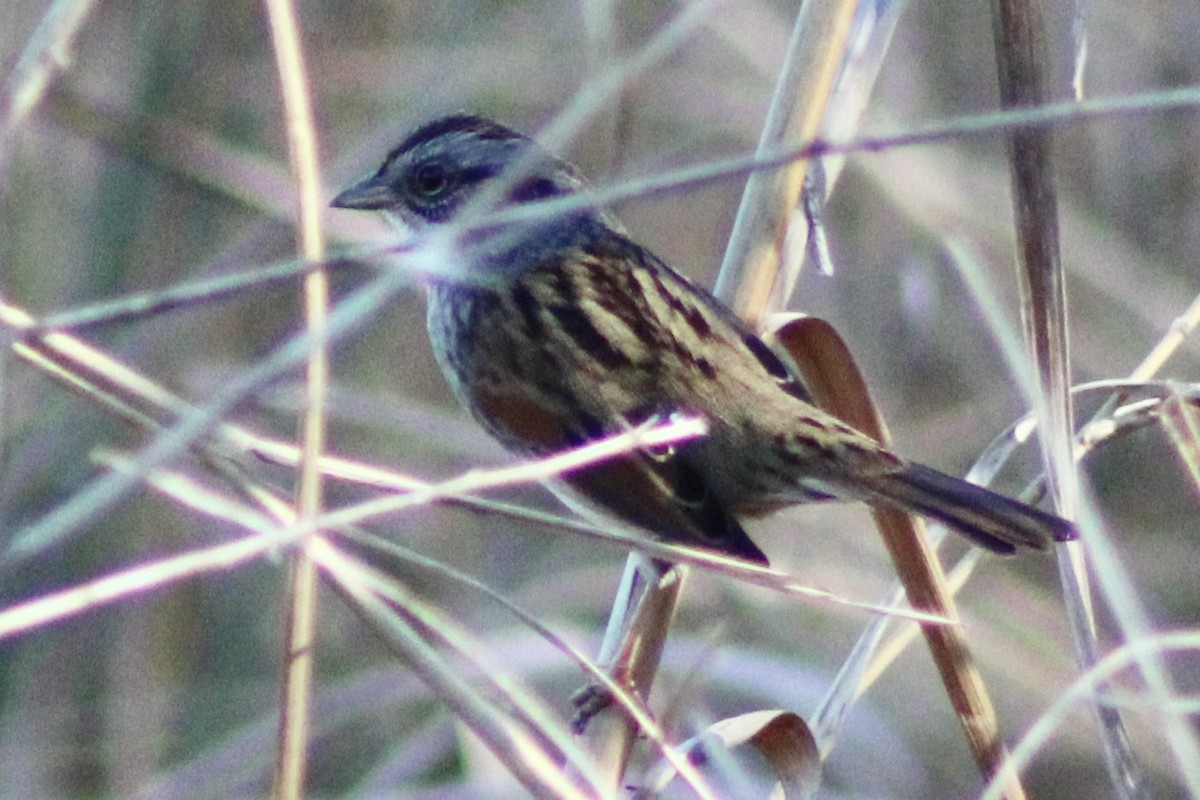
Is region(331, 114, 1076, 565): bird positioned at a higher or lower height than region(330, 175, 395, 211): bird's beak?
lower

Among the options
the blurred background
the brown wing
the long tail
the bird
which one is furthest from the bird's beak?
the long tail

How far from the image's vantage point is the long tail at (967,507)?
2.26m

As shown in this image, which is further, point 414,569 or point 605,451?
point 414,569

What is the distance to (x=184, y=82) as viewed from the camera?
11.8 feet

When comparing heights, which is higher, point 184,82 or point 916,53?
point 184,82

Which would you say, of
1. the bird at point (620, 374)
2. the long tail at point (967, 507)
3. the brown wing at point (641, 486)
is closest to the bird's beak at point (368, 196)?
the bird at point (620, 374)

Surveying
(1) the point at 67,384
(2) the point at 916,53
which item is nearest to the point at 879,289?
(2) the point at 916,53

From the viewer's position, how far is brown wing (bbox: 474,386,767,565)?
2.76 metres

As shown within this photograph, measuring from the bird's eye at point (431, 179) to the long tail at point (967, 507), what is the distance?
1.06 m

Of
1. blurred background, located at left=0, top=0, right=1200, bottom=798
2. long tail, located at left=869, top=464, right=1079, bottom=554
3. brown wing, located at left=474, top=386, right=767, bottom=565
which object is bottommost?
long tail, located at left=869, top=464, right=1079, bottom=554

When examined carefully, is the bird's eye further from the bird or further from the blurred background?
the blurred background

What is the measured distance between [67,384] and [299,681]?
1.35 ft

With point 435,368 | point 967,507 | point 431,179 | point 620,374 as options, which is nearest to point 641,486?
point 620,374

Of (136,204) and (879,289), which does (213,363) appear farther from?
(879,289)
